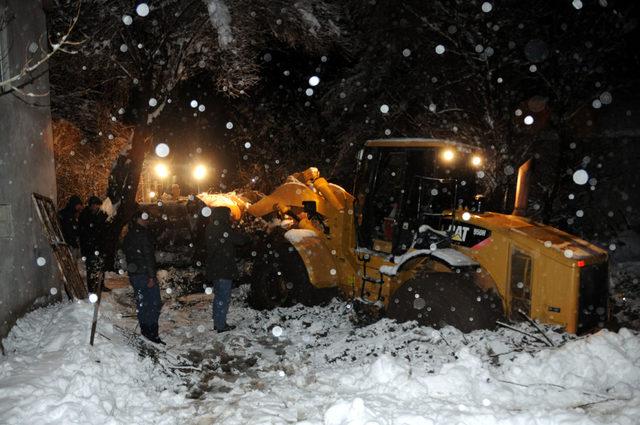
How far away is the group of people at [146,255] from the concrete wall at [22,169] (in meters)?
0.88

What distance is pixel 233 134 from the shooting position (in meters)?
22.4

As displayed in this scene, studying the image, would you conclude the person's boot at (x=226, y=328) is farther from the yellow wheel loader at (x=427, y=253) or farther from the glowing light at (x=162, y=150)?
the glowing light at (x=162, y=150)

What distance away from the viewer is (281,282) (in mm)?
7609

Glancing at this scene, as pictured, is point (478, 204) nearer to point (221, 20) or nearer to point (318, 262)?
point (318, 262)

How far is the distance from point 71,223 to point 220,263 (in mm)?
3514

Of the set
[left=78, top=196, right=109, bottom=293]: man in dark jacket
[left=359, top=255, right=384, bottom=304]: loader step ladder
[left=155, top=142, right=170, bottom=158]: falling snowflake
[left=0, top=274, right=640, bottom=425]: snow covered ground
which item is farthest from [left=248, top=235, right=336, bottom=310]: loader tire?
[left=155, top=142, right=170, bottom=158]: falling snowflake

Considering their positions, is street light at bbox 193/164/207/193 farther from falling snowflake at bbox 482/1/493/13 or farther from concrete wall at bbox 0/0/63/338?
falling snowflake at bbox 482/1/493/13

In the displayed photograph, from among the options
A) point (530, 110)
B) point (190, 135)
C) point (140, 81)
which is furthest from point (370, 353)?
point (190, 135)

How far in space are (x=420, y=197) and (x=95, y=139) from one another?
14438 mm

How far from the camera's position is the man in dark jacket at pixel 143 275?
19.4 ft

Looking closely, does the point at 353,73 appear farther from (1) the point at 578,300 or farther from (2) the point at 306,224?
(1) the point at 578,300

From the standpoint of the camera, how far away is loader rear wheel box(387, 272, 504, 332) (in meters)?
5.32

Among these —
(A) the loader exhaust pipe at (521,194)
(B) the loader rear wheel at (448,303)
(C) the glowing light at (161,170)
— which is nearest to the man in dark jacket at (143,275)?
(B) the loader rear wheel at (448,303)

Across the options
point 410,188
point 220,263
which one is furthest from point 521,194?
point 220,263
